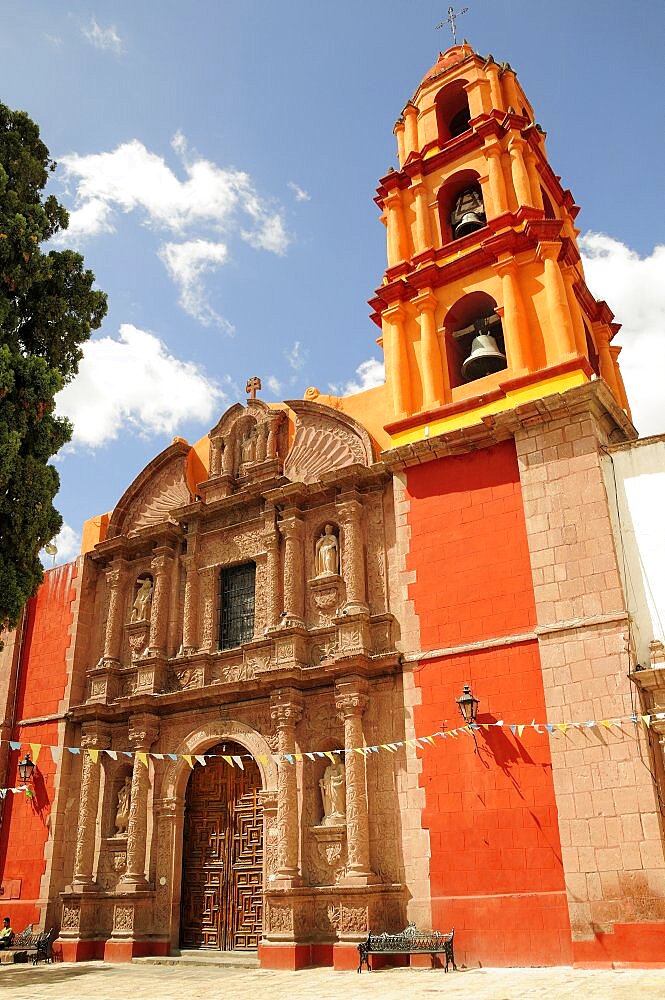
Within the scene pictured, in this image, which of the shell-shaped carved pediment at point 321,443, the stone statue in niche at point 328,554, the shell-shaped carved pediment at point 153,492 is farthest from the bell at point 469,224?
the shell-shaped carved pediment at point 153,492

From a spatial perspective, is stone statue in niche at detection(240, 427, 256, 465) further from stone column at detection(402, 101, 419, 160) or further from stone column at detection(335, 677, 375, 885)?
stone column at detection(402, 101, 419, 160)

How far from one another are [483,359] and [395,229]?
3.73 meters

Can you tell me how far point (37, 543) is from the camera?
11469 mm

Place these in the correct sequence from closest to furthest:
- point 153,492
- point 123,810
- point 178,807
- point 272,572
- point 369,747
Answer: point 369,747, point 178,807, point 272,572, point 123,810, point 153,492

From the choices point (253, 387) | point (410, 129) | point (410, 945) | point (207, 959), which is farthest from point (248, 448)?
point (410, 945)

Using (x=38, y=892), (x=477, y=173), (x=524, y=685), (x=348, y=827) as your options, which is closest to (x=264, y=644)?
(x=348, y=827)

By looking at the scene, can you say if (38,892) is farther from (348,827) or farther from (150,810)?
(348,827)

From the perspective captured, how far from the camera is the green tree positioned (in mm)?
11062

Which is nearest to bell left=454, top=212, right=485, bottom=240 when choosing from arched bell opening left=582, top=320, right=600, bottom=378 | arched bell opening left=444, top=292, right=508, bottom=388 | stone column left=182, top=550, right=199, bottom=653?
arched bell opening left=444, top=292, right=508, bottom=388

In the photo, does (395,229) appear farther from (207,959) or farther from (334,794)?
(207,959)

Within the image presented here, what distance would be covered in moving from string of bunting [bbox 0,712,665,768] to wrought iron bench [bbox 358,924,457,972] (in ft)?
7.48

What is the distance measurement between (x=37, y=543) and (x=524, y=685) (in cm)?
678

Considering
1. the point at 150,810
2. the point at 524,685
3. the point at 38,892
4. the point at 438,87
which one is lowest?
the point at 38,892

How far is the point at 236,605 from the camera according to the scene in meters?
14.7
